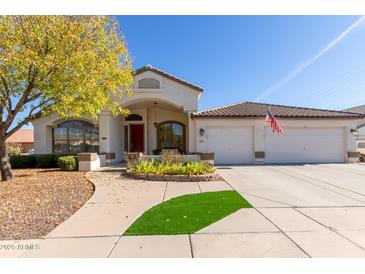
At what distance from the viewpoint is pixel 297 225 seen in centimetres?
461

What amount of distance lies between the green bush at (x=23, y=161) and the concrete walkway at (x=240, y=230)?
887 cm

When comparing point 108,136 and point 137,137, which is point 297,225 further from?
point 137,137

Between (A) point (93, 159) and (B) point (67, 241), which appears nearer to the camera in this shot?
(B) point (67, 241)

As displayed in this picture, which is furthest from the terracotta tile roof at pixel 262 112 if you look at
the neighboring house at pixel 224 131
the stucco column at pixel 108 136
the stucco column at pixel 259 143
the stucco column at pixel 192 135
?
the stucco column at pixel 108 136

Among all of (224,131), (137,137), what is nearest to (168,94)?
(224,131)

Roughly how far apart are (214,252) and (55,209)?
4328 mm

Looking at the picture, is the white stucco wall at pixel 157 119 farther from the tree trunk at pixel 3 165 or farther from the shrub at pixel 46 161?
the tree trunk at pixel 3 165

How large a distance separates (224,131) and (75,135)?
1074 cm

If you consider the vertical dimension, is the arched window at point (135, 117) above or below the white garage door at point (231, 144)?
above

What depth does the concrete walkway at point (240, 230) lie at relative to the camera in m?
3.61

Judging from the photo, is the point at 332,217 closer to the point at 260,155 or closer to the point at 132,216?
the point at 132,216

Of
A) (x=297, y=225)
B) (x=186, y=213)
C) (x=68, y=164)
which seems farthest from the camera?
(x=68, y=164)

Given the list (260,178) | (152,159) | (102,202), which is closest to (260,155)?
(260,178)

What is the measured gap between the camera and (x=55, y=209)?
5773mm
